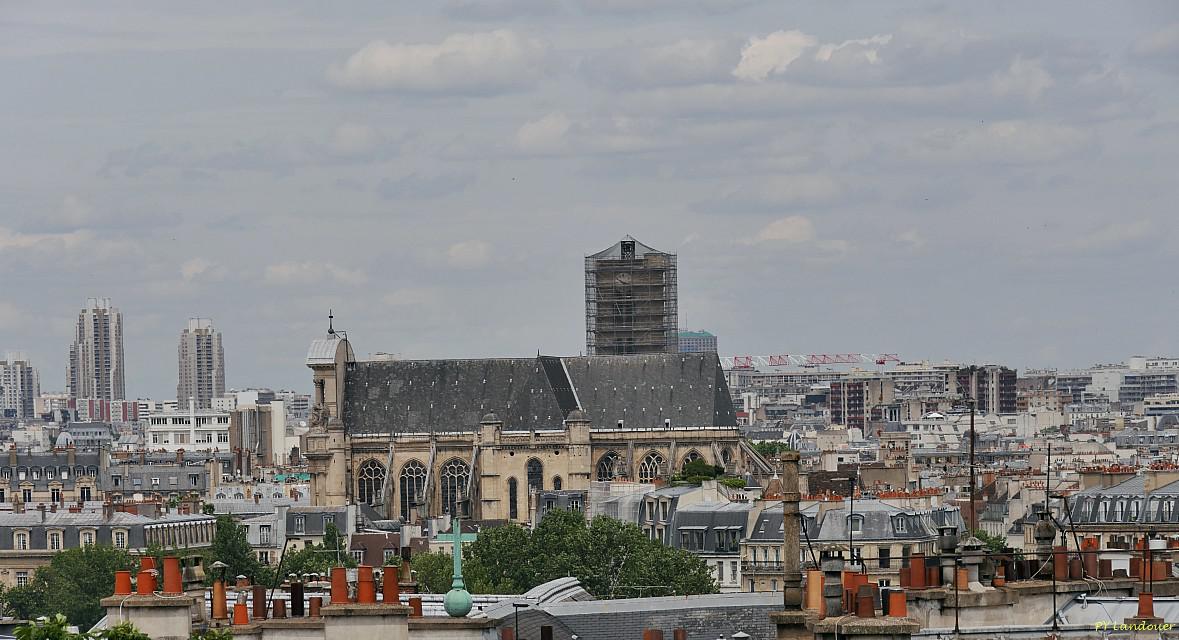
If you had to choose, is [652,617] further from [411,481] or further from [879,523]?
[411,481]

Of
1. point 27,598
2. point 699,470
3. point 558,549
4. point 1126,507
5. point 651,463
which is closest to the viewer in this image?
point 1126,507

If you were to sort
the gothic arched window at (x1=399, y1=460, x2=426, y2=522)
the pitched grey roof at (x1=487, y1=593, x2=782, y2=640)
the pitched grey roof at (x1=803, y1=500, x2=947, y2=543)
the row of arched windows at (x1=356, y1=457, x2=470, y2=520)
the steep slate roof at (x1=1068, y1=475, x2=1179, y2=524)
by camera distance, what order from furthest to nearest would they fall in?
the row of arched windows at (x1=356, y1=457, x2=470, y2=520) → the gothic arched window at (x1=399, y1=460, x2=426, y2=522) → the pitched grey roof at (x1=803, y1=500, x2=947, y2=543) → the steep slate roof at (x1=1068, y1=475, x2=1179, y2=524) → the pitched grey roof at (x1=487, y1=593, x2=782, y2=640)

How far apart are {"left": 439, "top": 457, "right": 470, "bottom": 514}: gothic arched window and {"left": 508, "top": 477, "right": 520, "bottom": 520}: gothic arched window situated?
226 centimetres

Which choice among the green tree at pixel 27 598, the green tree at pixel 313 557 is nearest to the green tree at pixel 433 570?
the green tree at pixel 313 557

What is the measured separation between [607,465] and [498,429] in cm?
587

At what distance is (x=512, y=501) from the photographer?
183625mm

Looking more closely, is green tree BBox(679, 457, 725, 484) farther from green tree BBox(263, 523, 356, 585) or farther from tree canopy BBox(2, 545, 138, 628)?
tree canopy BBox(2, 545, 138, 628)

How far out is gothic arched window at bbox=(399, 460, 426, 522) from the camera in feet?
603

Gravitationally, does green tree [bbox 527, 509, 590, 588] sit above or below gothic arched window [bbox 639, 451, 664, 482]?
below

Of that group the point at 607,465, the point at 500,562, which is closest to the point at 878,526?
the point at 500,562

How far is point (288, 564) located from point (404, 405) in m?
51.6

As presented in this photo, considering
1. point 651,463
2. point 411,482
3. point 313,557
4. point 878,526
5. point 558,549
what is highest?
point 878,526

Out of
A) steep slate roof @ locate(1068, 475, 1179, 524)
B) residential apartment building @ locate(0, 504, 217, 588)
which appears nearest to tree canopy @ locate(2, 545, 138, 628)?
residential apartment building @ locate(0, 504, 217, 588)

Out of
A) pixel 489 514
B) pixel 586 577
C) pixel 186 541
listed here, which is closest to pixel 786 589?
pixel 586 577
